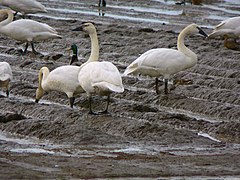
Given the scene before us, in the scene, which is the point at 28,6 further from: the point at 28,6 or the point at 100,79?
the point at 100,79

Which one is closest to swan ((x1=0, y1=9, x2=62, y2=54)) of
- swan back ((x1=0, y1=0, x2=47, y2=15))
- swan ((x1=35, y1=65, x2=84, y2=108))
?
swan back ((x1=0, y1=0, x2=47, y2=15))

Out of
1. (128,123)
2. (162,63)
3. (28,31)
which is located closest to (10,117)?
(128,123)

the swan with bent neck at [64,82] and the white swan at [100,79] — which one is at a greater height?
the white swan at [100,79]

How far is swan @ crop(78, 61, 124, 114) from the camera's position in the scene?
13047 millimetres

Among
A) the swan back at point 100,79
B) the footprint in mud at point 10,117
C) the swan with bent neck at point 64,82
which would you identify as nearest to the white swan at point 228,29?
the swan with bent neck at point 64,82

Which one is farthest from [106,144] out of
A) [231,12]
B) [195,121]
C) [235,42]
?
[231,12]

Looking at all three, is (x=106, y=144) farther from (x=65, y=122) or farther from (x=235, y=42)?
(x=235, y=42)

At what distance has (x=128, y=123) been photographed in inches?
490

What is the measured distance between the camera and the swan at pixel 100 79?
1305 cm

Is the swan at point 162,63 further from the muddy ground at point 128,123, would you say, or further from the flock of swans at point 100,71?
the muddy ground at point 128,123

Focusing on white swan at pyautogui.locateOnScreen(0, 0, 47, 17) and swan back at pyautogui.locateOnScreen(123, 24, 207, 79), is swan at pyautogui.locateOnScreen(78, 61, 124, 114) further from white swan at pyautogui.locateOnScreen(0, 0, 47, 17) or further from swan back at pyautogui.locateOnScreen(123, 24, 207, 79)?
white swan at pyautogui.locateOnScreen(0, 0, 47, 17)

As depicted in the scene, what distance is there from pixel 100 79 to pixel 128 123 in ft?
→ 3.53

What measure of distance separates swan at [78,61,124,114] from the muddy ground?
1.43ft

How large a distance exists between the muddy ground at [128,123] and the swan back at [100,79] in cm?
45
